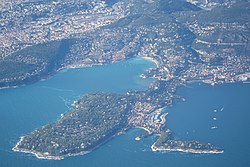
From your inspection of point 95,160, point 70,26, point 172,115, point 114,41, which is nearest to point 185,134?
point 172,115

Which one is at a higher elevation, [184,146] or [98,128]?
[98,128]

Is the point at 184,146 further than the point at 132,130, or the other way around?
the point at 132,130

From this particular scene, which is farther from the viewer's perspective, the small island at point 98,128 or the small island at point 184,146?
the small island at point 98,128

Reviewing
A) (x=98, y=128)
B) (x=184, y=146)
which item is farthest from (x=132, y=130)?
(x=184, y=146)

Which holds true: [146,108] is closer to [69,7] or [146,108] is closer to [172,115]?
[172,115]

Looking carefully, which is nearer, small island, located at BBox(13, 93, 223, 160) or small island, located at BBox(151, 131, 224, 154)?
small island, located at BBox(151, 131, 224, 154)

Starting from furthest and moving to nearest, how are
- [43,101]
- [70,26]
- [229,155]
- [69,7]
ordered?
1. [69,7]
2. [70,26]
3. [43,101]
4. [229,155]

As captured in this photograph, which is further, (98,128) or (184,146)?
(98,128)

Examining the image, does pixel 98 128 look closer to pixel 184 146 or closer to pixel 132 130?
pixel 132 130
